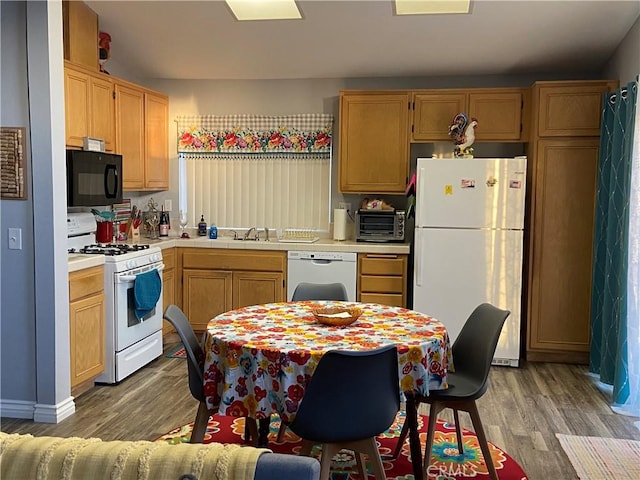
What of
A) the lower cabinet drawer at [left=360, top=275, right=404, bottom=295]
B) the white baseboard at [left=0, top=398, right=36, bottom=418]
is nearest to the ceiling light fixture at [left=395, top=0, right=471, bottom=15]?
the lower cabinet drawer at [left=360, top=275, right=404, bottom=295]

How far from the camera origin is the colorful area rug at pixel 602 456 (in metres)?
2.89

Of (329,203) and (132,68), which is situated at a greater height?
(132,68)

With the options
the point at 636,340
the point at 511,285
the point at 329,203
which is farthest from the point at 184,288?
the point at 636,340

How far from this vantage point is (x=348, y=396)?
7.18 feet

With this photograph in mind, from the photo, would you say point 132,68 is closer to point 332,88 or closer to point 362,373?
point 332,88

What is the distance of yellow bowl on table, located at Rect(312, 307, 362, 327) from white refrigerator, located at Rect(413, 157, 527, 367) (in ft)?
6.27

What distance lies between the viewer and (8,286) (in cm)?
347

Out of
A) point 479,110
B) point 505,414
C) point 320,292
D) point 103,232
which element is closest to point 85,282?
point 103,232

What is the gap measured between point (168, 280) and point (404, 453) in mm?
2741

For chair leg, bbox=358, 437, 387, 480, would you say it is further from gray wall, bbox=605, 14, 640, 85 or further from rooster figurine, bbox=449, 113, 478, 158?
gray wall, bbox=605, 14, 640, 85

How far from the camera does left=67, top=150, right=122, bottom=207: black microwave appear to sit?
4.01 m

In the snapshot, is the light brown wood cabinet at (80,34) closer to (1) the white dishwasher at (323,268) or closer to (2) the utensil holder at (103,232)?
(2) the utensil holder at (103,232)

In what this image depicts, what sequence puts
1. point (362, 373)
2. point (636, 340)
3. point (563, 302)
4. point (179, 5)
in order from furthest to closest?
point (563, 302) → point (179, 5) → point (636, 340) → point (362, 373)

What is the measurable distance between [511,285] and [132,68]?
3888 millimetres
